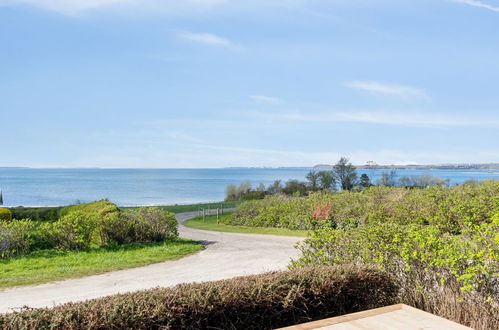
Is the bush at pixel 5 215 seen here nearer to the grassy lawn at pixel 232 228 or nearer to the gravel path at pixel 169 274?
the grassy lawn at pixel 232 228

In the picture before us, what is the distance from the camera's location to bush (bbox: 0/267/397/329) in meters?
4.04

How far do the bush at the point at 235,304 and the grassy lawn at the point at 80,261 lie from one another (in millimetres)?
7588

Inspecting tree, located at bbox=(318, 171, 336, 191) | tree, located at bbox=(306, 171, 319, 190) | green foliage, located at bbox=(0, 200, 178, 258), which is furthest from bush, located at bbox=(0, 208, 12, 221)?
tree, located at bbox=(306, 171, 319, 190)

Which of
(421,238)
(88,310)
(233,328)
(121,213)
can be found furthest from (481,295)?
(121,213)

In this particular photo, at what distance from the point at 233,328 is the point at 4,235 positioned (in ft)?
38.5

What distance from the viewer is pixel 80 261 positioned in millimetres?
12898

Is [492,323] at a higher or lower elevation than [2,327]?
lower

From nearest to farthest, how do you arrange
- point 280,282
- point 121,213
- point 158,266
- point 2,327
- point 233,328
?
point 2,327, point 233,328, point 280,282, point 158,266, point 121,213

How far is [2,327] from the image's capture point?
3789 mm

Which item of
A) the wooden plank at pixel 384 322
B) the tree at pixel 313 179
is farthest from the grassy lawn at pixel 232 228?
the tree at pixel 313 179

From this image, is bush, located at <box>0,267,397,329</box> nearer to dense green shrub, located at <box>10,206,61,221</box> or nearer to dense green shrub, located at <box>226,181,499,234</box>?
dense green shrub, located at <box>226,181,499,234</box>

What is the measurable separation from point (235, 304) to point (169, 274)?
6957 mm

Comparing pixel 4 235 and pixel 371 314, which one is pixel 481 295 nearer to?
pixel 371 314

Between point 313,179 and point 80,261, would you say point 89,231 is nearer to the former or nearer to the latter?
point 80,261
